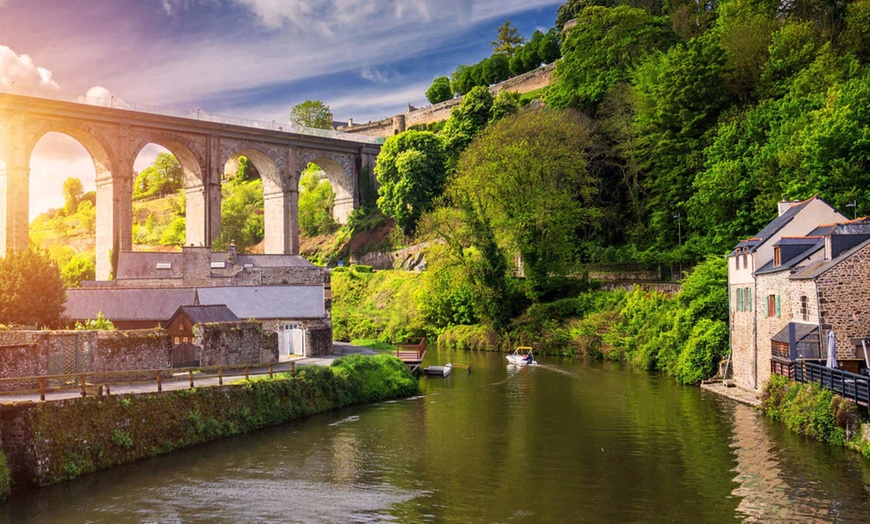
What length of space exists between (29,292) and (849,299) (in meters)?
26.6

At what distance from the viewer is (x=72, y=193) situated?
10450 cm

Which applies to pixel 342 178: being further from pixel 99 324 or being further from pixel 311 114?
pixel 99 324

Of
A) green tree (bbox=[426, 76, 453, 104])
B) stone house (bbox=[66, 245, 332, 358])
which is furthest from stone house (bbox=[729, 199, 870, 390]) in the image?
green tree (bbox=[426, 76, 453, 104])

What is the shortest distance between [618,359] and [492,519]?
25.3m

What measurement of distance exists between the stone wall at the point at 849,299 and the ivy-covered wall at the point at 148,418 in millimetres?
14545

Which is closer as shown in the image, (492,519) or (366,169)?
(492,519)

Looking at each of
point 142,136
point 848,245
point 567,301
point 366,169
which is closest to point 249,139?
point 142,136

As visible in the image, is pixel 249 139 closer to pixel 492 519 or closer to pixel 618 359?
pixel 618 359

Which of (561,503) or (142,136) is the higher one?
(142,136)

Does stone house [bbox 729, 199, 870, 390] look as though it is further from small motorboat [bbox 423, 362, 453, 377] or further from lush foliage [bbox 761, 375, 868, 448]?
small motorboat [bbox 423, 362, 453, 377]

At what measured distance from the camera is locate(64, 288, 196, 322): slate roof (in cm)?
2831

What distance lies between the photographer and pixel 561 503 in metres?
13.8

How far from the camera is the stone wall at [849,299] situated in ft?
62.2

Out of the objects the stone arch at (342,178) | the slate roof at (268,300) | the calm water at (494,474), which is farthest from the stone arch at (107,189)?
the calm water at (494,474)
